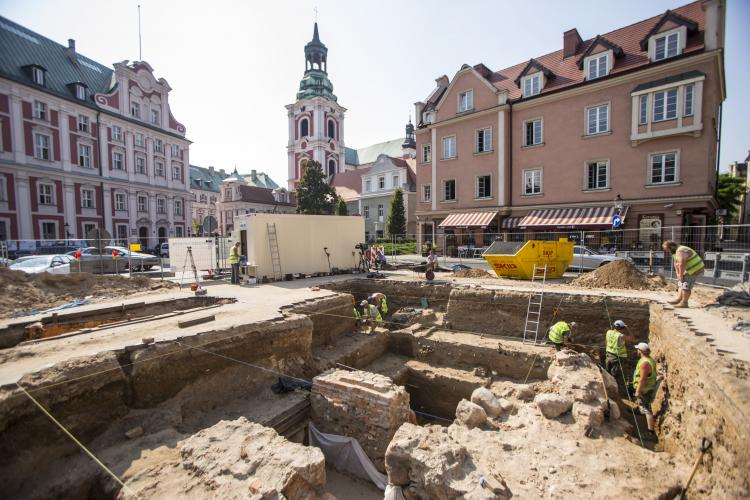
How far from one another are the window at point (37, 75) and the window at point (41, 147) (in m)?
4.61

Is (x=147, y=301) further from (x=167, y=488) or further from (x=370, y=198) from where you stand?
(x=370, y=198)

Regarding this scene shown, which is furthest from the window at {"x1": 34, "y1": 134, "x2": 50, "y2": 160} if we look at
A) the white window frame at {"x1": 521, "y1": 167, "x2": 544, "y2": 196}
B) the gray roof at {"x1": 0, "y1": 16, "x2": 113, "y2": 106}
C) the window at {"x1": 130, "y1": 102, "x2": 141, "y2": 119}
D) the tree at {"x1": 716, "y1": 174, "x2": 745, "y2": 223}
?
the tree at {"x1": 716, "y1": 174, "x2": 745, "y2": 223}

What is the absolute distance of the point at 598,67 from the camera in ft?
73.3

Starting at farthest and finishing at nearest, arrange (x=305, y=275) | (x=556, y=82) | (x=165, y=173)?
(x=165, y=173) → (x=556, y=82) → (x=305, y=275)

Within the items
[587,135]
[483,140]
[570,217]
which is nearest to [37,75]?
[483,140]

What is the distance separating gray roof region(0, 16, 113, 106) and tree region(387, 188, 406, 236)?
31325 millimetres

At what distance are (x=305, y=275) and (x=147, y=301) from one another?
662 centimetres

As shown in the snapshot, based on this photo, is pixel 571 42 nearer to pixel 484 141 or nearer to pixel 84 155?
pixel 484 141

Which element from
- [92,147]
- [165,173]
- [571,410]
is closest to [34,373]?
[571,410]

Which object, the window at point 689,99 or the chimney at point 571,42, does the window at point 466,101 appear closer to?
the chimney at point 571,42

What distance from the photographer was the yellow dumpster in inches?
566

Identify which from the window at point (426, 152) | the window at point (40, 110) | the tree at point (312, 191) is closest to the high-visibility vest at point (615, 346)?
the window at point (426, 152)

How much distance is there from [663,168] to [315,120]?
4712 cm

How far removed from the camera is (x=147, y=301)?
412 inches
